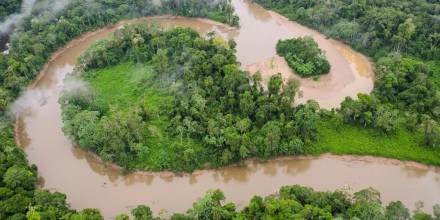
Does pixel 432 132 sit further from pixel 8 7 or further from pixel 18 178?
pixel 8 7

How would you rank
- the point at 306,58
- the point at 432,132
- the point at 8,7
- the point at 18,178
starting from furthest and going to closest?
the point at 8,7 < the point at 306,58 < the point at 432,132 < the point at 18,178

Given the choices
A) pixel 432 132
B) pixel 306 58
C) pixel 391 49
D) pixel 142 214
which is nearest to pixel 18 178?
pixel 142 214

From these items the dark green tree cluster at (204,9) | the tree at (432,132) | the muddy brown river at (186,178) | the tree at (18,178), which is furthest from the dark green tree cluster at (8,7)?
the tree at (432,132)

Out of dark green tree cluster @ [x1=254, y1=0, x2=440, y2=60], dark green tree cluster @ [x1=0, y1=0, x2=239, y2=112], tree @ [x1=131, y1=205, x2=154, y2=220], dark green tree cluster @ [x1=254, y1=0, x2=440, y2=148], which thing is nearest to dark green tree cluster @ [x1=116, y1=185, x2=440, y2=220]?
tree @ [x1=131, y1=205, x2=154, y2=220]

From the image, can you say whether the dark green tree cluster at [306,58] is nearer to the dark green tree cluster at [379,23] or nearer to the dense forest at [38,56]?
the dark green tree cluster at [379,23]

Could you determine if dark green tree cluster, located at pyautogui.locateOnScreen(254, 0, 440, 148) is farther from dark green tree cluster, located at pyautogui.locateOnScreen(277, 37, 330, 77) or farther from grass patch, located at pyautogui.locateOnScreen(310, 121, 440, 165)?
dark green tree cluster, located at pyautogui.locateOnScreen(277, 37, 330, 77)

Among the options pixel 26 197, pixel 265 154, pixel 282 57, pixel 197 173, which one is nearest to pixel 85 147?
pixel 26 197
